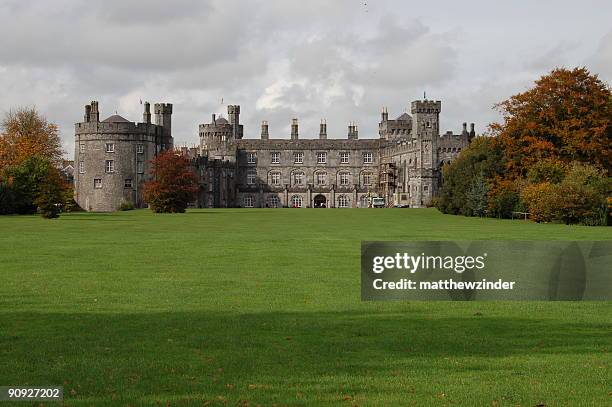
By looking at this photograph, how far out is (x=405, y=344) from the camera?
38.0 ft

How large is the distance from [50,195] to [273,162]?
7473cm

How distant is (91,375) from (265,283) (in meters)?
8.07

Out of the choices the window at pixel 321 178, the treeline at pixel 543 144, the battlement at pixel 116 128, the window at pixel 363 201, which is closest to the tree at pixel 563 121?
the treeline at pixel 543 144

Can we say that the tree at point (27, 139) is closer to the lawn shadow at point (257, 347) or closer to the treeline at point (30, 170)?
the treeline at point (30, 170)

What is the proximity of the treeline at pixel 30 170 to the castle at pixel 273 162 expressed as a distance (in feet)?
17.0

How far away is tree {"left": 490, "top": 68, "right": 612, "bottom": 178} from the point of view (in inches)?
2265

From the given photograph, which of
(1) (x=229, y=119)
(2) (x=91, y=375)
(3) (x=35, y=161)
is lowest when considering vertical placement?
(2) (x=91, y=375)

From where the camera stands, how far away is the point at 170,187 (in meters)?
72.4

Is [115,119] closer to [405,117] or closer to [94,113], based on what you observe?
[94,113]

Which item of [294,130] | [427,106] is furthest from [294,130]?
[427,106]

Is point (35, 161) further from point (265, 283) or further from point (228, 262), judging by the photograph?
point (265, 283)

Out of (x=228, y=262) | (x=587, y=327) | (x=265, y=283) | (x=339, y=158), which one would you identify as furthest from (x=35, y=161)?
(x=339, y=158)

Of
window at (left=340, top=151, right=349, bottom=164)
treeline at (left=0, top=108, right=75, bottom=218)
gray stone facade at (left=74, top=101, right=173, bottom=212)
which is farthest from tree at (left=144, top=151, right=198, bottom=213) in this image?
window at (left=340, top=151, right=349, bottom=164)

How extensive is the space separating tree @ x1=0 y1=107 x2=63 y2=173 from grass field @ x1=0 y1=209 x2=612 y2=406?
59678 millimetres
